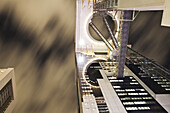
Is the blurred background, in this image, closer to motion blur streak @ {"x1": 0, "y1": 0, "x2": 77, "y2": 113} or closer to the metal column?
motion blur streak @ {"x1": 0, "y1": 0, "x2": 77, "y2": 113}

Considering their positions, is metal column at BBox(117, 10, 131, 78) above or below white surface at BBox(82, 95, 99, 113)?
above

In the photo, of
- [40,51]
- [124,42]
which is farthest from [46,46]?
[124,42]

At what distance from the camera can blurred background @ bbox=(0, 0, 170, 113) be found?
6.37 meters

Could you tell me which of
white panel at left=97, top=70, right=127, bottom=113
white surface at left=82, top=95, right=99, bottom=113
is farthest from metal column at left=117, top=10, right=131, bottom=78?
white surface at left=82, top=95, right=99, bottom=113

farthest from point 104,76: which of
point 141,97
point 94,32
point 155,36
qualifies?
point 155,36

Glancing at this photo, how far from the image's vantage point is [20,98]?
729cm

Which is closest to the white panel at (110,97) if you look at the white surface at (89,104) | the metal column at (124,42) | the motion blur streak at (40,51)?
the white surface at (89,104)

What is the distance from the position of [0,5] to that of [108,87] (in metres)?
5.09

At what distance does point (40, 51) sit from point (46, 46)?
1.06 ft

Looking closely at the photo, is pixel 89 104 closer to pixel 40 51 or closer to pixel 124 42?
pixel 124 42

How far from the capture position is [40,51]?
6.86 m

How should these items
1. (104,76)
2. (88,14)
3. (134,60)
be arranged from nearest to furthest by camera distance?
(104,76)
(134,60)
(88,14)

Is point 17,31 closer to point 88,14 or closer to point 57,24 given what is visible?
point 57,24

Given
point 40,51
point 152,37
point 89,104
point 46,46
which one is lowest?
point 89,104
